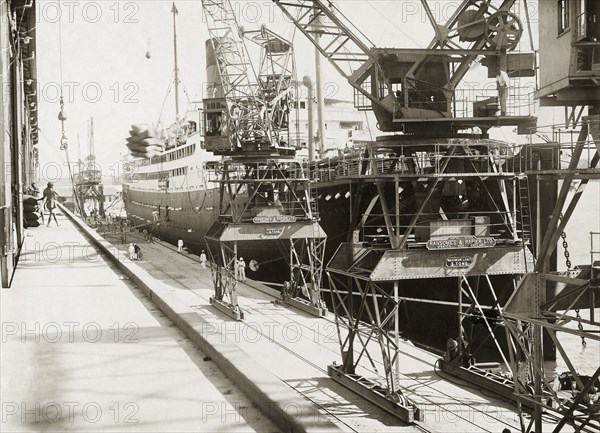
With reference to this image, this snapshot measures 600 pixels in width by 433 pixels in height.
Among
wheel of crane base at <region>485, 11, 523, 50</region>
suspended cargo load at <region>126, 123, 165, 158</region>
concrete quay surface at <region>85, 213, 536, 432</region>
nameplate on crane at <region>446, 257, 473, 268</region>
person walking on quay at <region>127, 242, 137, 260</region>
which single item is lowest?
concrete quay surface at <region>85, 213, 536, 432</region>

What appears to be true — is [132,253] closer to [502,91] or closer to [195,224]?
[195,224]

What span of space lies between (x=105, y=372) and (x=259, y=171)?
1572 cm

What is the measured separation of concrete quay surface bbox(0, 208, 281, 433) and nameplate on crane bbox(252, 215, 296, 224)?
19.1 ft

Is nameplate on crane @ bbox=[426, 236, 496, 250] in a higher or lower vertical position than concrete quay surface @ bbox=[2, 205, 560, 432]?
higher

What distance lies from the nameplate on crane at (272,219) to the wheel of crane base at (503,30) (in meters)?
9.19

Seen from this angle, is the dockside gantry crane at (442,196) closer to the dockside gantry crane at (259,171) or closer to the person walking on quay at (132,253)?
the dockside gantry crane at (259,171)

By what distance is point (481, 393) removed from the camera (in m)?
13.3

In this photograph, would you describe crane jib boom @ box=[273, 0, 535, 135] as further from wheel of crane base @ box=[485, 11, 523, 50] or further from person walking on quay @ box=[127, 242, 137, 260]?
person walking on quay @ box=[127, 242, 137, 260]

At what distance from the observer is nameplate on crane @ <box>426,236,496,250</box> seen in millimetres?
12438

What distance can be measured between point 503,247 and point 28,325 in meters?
10.3

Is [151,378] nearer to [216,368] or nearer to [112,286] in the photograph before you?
[216,368]

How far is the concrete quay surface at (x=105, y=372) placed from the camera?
717 cm

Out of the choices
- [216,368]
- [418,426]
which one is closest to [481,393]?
[418,426]

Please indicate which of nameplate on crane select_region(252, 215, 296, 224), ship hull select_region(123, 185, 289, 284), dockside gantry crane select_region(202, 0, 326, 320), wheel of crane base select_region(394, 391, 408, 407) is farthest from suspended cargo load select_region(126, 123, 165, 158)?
wheel of crane base select_region(394, 391, 408, 407)
